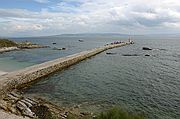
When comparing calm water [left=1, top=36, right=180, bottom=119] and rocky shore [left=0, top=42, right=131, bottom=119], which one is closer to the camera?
rocky shore [left=0, top=42, right=131, bottom=119]

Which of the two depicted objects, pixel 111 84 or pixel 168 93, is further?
pixel 111 84

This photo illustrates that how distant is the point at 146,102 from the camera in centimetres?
2506

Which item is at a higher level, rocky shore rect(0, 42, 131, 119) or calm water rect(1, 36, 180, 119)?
rocky shore rect(0, 42, 131, 119)

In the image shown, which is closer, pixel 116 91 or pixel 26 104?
pixel 26 104

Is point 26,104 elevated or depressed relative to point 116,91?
elevated

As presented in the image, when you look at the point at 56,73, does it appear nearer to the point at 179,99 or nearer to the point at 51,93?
the point at 51,93

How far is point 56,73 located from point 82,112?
20066 mm

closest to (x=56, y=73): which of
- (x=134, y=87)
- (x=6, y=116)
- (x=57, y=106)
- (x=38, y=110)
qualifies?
(x=134, y=87)

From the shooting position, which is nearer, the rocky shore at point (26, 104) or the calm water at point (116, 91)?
the rocky shore at point (26, 104)

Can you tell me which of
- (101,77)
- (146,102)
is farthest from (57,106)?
(101,77)

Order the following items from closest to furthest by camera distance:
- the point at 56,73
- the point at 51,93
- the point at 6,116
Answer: the point at 6,116 → the point at 51,93 → the point at 56,73

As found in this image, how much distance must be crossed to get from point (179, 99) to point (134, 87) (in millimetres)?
6301

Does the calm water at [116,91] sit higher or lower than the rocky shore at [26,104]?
lower

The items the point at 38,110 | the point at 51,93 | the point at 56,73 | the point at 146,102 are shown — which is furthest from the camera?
the point at 56,73
